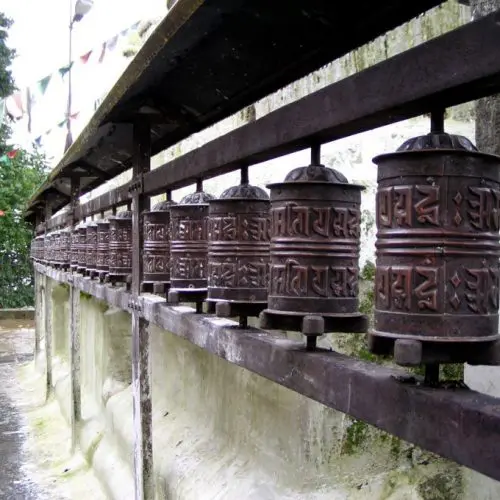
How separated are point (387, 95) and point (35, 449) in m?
7.39

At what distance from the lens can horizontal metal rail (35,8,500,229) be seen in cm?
138

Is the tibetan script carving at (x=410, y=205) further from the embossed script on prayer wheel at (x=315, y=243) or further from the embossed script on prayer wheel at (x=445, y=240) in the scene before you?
the embossed script on prayer wheel at (x=315, y=243)

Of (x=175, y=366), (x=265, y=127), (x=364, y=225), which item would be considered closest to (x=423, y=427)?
(x=265, y=127)

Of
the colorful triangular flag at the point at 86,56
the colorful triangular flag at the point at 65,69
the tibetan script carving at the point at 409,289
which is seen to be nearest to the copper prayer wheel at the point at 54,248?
the colorful triangular flag at the point at 65,69

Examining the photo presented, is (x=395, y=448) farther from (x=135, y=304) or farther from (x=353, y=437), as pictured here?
(x=135, y=304)

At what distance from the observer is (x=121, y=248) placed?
4.29 metres

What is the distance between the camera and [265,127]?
7.07ft

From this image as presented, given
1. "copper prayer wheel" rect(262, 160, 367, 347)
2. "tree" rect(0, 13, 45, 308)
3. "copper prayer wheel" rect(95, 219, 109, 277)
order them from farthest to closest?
"tree" rect(0, 13, 45, 308), "copper prayer wheel" rect(95, 219, 109, 277), "copper prayer wheel" rect(262, 160, 367, 347)

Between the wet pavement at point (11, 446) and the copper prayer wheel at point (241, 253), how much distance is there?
4.85m

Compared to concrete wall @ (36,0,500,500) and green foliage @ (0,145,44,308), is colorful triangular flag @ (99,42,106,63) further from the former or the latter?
green foliage @ (0,145,44,308)

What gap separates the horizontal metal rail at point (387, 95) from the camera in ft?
4.54

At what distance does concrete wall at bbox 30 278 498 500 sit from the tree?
517 inches

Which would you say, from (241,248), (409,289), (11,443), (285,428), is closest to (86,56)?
(11,443)

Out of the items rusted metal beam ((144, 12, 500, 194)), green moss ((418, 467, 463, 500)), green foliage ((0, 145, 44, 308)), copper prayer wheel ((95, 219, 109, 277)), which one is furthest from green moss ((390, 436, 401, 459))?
green foliage ((0, 145, 44, 308))
